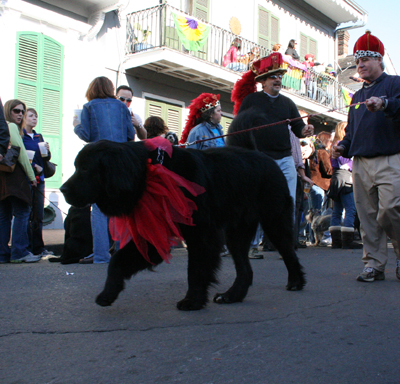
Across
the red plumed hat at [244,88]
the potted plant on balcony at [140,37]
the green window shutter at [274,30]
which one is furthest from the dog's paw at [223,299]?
the green window shutter at [274,30]

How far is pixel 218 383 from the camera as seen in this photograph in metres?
1.94

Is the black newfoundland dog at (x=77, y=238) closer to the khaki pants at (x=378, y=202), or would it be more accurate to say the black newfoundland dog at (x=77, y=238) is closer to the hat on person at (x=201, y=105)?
the hat on person at (x=201, y=105)

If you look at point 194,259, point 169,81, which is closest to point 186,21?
point 169,81

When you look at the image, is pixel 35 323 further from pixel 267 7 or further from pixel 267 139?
pixel 267 7

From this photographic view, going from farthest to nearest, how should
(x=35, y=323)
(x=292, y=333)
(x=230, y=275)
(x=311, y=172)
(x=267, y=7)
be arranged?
(x=267, y=7) → (x=311, y=172) → (x=230, y=275) → (x=35, y=323) → (x=292, y=333)

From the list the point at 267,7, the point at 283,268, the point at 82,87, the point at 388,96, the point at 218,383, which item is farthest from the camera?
the point at 267,7

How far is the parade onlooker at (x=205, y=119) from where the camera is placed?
6.43 metres

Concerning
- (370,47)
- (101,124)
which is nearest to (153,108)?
(101,124)

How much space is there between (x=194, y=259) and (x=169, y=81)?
39.2 feet

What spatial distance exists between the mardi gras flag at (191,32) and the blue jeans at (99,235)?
8.81 metres

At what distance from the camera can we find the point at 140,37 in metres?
13.4

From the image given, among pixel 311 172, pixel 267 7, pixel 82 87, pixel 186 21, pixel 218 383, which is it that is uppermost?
pixel 267 7

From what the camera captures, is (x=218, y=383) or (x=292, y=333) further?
(x=292, y=333)

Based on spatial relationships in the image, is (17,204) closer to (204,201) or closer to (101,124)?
(101,124)
